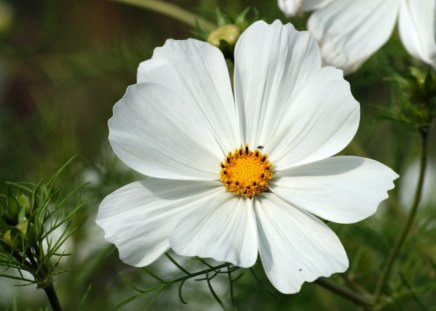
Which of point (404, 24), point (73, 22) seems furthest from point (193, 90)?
point (73, 22)

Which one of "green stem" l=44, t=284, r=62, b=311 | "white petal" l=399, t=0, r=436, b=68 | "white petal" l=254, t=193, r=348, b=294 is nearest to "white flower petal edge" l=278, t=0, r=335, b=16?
"white petal" l=399, t=0, r=436, b=68

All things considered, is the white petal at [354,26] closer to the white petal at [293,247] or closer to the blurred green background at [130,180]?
the blurred green background at [130,180]

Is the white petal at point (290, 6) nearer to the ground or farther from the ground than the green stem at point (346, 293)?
farther from the ground

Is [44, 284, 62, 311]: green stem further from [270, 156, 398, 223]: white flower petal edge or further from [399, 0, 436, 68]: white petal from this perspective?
[399, 0, 436, 68]: white petal

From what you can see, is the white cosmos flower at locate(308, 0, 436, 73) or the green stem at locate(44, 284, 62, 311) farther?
the white cosmos flower at locate(308, 0, 436, 73)

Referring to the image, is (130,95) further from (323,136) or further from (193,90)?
(323,136)

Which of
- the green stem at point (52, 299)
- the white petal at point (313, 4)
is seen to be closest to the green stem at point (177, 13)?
the white petal at point (313, 4)

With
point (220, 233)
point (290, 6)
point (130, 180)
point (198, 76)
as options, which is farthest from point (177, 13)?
point (220, 233)
